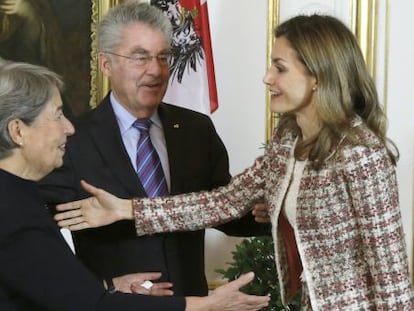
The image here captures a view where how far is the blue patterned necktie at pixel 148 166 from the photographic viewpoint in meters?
2.76

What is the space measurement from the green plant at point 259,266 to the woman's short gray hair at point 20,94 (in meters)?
1.78

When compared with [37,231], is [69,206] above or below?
below

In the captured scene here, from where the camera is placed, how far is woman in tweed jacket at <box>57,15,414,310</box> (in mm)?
2201

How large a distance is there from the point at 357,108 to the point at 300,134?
205 mm

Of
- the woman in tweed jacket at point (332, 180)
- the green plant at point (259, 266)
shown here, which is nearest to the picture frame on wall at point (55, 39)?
the green plant at point (259, 266)

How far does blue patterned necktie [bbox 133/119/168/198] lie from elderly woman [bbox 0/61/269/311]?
0.51 meters

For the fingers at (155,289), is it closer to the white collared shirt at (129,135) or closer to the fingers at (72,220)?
the fingers at (72,220)

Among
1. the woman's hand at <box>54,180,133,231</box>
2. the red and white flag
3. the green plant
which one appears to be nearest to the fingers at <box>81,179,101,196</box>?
the woman's hand at <box>54,180,133,231</box>

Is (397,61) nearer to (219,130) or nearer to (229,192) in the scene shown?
(219,130)

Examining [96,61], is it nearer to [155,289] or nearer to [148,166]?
[148,166]

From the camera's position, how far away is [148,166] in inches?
109

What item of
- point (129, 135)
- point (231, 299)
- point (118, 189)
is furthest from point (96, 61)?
point (231, 299)

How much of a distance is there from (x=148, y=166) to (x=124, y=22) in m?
0.52

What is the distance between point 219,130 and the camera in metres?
4.55
